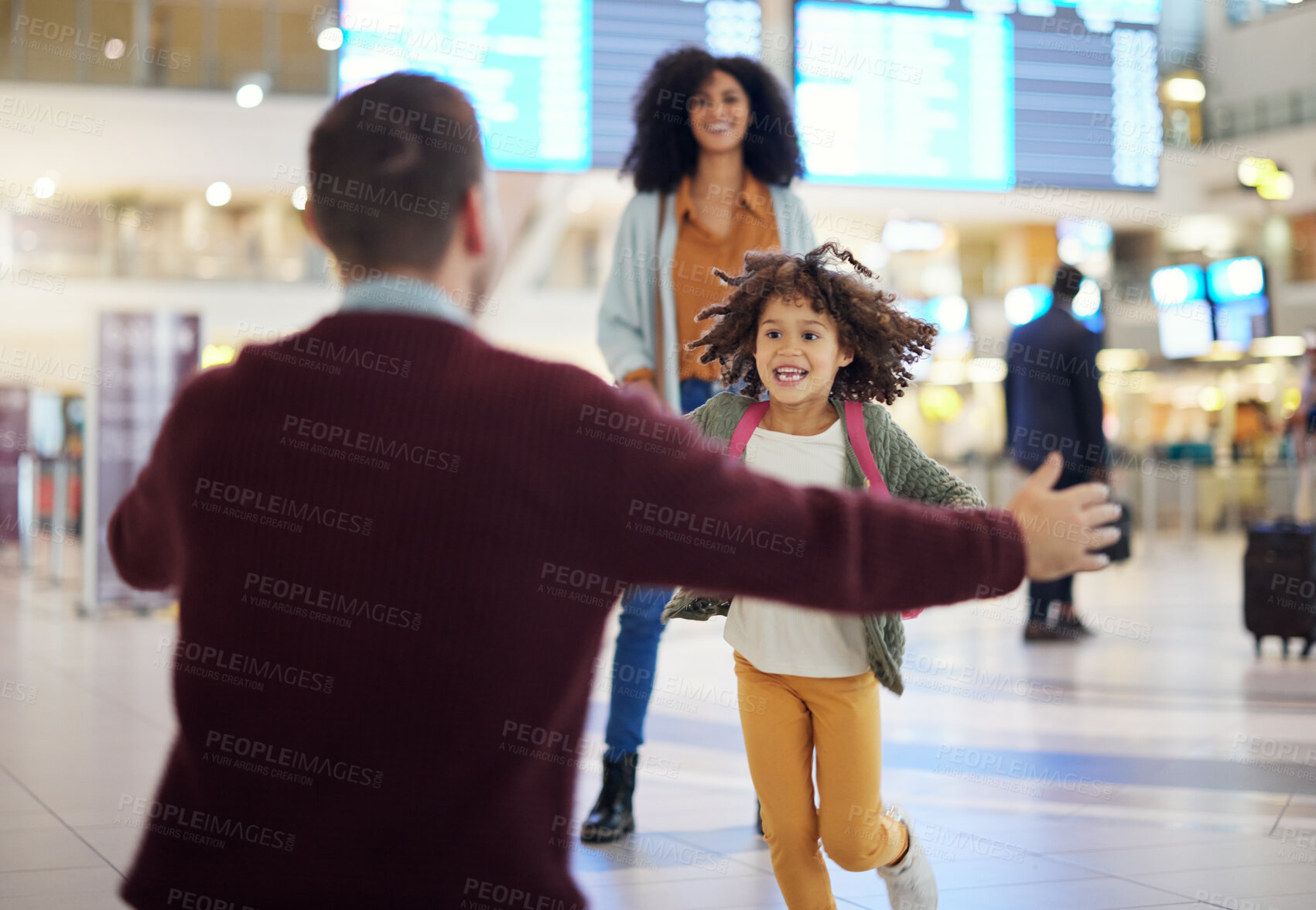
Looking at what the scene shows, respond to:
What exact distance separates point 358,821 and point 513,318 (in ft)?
81.5

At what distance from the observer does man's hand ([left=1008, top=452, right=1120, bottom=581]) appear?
116cm

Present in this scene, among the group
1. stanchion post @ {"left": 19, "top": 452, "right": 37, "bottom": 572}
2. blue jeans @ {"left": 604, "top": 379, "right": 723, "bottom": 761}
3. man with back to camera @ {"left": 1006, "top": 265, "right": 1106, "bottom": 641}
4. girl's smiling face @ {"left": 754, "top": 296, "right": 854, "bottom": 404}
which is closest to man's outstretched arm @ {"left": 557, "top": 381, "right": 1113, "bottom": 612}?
girl's smiling face @ {"left": 754, "top": 296, "right": 854, "bottom": 404}

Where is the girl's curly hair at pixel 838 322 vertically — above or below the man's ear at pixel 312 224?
below

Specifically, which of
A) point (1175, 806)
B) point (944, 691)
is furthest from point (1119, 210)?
point (1175, 806)

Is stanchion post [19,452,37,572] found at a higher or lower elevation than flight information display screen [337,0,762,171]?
lower

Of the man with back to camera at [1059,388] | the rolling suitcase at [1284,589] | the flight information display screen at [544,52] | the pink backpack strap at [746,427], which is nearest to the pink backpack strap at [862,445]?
the pink backpack strap at [746,427]

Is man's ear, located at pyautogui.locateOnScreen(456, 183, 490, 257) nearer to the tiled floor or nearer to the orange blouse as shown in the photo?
the tiled floor

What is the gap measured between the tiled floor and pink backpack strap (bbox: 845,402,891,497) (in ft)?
3.08

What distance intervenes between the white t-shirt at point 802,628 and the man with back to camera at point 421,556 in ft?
3.38

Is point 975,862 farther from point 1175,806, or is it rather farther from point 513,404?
point 513,404

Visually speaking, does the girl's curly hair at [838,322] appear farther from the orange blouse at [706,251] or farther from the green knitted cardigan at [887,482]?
the orange blouse at [706,251]

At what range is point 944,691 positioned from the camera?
545 centimetres

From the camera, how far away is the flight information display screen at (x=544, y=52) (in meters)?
5.77

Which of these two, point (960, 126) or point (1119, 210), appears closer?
point (960, 126)
